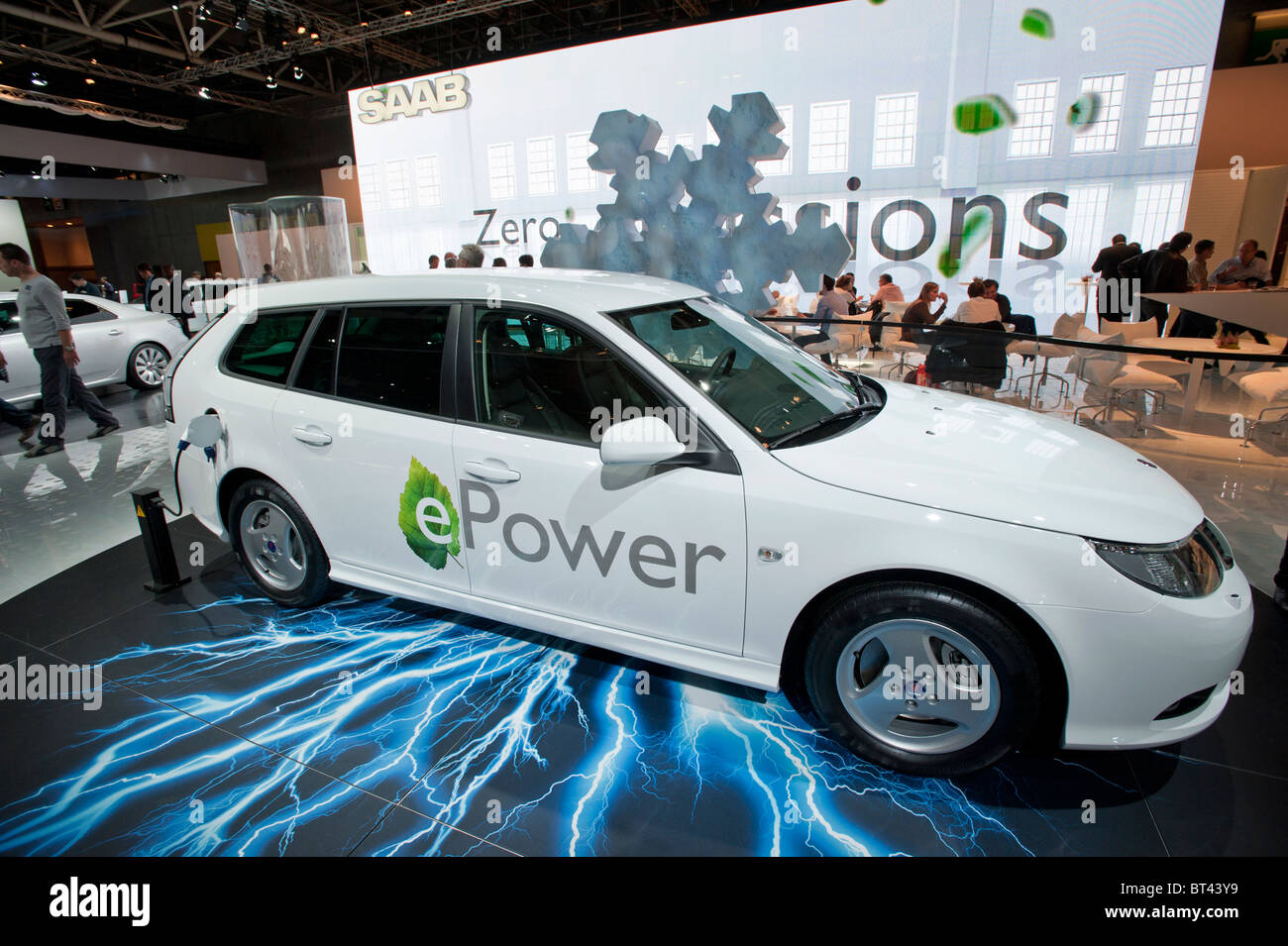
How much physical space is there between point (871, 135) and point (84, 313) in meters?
10.5

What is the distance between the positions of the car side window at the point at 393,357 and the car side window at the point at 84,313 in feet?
23.7

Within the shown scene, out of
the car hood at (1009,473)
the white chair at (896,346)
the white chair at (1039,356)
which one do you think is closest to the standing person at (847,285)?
the white chair at (896,346)

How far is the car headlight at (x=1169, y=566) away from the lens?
1.77 m

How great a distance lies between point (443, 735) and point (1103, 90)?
1078cm

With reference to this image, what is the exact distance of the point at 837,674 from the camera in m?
2.09

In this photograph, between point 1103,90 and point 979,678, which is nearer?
point 979,678

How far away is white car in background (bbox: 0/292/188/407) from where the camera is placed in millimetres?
7070

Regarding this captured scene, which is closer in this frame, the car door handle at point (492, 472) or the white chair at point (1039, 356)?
the car door handle at point (492, 472)

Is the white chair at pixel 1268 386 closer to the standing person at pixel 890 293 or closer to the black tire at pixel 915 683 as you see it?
the black tire at pixel 915 683

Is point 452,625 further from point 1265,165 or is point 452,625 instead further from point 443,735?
point 1265,165

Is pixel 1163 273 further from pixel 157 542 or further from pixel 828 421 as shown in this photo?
pixel 157 542

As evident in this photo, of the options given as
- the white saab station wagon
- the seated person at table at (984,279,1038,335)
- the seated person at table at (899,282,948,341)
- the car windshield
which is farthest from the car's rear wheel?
the seated person at table at (984,279,1038,335)
